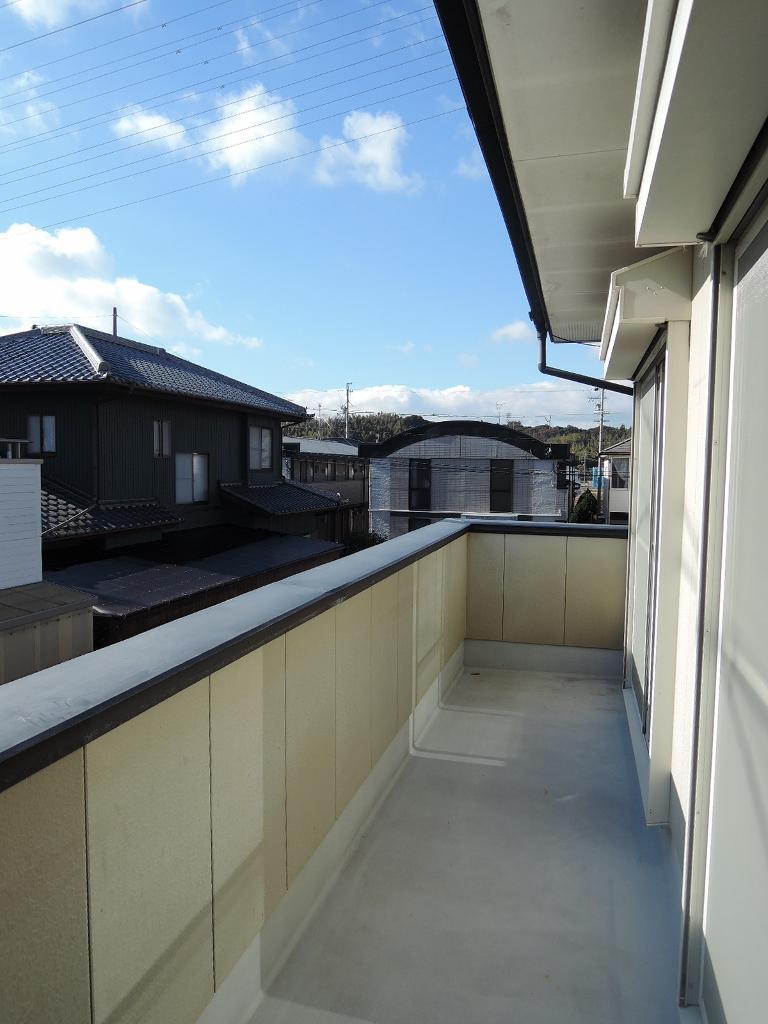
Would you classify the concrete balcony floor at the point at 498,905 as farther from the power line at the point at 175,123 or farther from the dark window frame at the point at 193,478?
the dark window frame at the point at 193,478

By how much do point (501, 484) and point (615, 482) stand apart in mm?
5835

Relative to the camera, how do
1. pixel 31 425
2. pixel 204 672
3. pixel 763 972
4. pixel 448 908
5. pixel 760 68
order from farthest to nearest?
1. pixel 31 425
2. pixel 448 908
3. pixel 204 672
4. pixel 763 972
5. pixel 760 68

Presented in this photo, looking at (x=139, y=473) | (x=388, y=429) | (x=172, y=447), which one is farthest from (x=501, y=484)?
(x=388, y=429)

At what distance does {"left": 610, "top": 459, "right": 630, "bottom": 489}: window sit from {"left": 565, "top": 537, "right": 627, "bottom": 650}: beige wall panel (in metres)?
23.7

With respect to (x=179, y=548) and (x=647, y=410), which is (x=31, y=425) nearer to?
(x=179, y=548)

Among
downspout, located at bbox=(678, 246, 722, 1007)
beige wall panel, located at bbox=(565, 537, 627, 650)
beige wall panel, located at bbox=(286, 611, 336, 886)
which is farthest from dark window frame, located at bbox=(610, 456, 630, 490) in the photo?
downspout, located at bbox=(678, 246, 722, 1007)

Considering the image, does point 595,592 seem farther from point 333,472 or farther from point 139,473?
point 333,472

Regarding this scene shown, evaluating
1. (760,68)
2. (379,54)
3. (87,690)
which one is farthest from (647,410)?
(379,54)

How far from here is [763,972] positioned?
3.91ft

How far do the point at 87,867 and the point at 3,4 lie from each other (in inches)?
609

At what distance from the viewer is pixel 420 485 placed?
83.1 ft

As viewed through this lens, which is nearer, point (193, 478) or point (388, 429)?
point (193, 478)

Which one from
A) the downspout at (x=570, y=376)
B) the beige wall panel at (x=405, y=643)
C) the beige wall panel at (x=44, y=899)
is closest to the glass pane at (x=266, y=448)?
the downspout at (x=570, y=376)

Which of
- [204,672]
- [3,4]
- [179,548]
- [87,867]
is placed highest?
[3,4]
